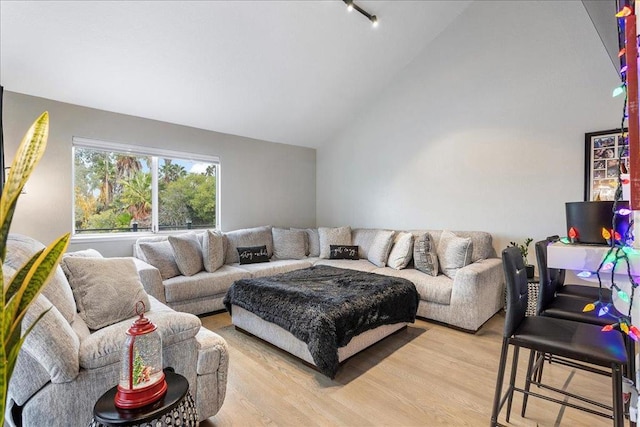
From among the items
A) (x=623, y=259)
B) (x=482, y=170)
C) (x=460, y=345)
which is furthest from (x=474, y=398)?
(x=482, y=170)

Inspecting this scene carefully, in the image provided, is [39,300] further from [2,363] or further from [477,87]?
[477,87]

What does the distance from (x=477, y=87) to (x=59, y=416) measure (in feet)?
15.3

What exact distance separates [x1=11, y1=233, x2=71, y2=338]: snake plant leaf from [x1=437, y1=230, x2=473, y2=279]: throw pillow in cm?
334

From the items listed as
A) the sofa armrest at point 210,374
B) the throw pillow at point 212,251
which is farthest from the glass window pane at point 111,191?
the sofa armrest at point 210,374

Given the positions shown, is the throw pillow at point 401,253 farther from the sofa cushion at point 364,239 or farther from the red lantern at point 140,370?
the red lantern at point 140,370

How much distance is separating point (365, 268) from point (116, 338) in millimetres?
2988

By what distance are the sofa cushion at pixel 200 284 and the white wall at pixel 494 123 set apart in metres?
2.43

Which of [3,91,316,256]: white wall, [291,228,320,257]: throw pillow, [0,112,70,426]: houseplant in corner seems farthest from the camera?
[291,228,320,257]: throw pillow

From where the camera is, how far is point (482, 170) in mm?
3770

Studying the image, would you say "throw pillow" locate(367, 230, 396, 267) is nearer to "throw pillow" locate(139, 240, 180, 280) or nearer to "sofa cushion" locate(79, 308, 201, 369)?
"throw pillow" locate(139, 240, 180, 280)

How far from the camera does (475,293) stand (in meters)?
2.93

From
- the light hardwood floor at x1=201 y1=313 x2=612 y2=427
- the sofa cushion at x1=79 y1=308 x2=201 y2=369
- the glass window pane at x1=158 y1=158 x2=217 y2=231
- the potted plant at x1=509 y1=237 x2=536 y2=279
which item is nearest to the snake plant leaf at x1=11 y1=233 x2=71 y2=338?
the sofa cushion at x1=79 y1=308 x2=201 y2=369

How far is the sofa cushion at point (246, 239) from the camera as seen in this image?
420 centimetres

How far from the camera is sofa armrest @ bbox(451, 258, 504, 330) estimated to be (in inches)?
115
